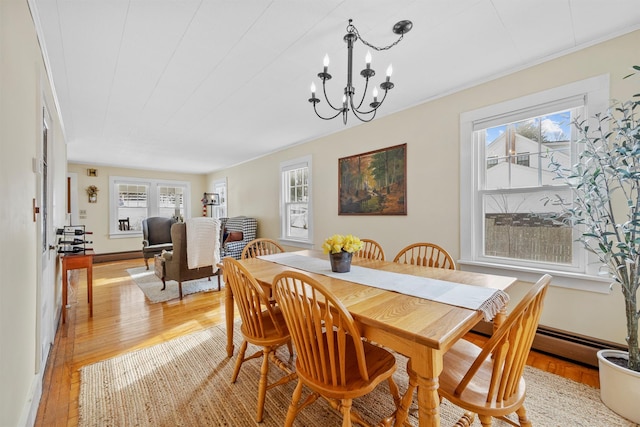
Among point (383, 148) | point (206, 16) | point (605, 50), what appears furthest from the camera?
point (383, 148)

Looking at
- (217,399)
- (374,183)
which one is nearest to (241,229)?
(374,183)

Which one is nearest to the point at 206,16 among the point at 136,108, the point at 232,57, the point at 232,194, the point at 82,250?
the point at 232,57

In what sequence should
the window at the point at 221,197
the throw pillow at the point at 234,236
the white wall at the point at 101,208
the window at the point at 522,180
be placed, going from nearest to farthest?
1. the window at the point at 522,180
2. the throw pillow at the point at 234,236
3. the white wall at the point at 101,208
4. the window at the point at 221,197

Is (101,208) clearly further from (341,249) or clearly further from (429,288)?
(429,288)

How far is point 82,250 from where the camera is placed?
3.02 metres

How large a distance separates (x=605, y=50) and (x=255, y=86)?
2.75 metres

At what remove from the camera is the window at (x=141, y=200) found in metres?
6.67

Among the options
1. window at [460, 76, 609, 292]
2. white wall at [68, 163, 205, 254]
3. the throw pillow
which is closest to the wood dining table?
window at [460, 76, 609, 292]

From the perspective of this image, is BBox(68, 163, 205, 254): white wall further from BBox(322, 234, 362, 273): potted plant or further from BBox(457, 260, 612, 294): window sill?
BBox(457, 260, 612, 294): window sill

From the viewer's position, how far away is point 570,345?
211cm

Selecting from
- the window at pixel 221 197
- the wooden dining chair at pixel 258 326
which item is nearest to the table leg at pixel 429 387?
the wooden dining chair at pixel 258 326

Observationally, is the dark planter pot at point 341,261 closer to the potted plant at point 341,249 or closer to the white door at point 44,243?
the potted plant at point 341,249

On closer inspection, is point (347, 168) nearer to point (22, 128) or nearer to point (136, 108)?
point (136, 108)

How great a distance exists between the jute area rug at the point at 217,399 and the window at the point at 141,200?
16.1 feet
